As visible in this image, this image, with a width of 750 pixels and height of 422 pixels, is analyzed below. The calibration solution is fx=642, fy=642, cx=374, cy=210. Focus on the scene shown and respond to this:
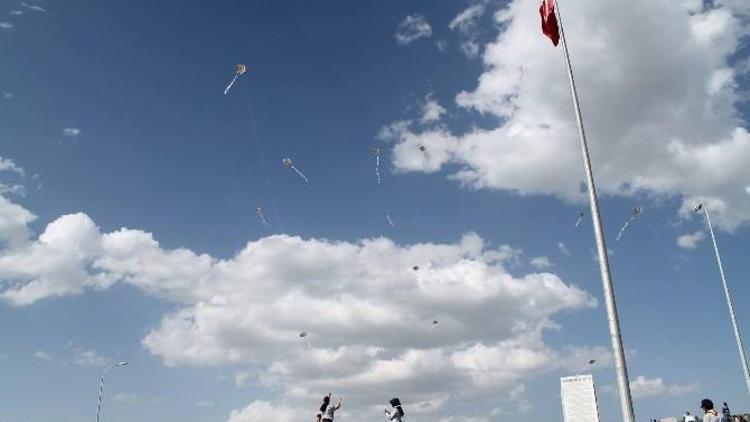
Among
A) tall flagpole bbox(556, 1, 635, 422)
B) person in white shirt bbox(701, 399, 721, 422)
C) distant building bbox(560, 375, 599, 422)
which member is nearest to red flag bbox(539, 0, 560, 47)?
tall flagpole bbox(556, 1, 635, 422)

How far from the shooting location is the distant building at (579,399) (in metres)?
30.6

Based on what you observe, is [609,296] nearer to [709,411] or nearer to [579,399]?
[709,411]

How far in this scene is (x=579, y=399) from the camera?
31.0m

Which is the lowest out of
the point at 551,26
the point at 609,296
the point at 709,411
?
the point at 709,411

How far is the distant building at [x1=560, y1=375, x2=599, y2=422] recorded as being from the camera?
30578 mm

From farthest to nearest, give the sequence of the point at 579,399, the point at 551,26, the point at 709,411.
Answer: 1. the point at 579,399
2. the point at 551,26
3. the point at 709,411

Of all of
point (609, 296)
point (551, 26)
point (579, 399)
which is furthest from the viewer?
point (579, 399)

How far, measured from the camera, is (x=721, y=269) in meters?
38.5

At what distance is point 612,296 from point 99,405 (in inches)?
2604

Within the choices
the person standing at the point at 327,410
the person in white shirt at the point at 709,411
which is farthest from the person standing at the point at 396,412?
the person in white shirt at the point at 709,411

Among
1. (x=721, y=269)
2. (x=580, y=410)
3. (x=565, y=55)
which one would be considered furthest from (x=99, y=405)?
(x=565, y=55)

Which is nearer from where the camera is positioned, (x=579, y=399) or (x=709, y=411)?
(x=709, y=411)

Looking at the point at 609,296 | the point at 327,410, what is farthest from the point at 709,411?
the point at 327,410

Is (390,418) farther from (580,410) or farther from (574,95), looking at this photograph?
(580,410)
